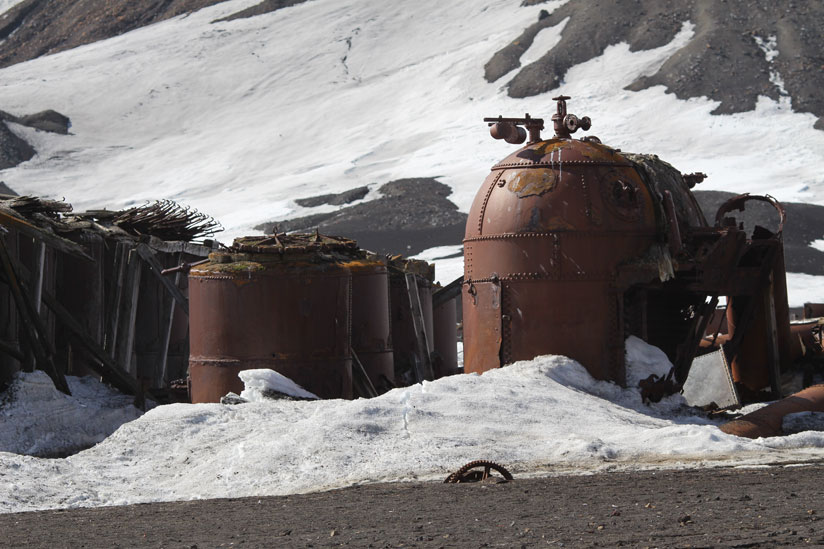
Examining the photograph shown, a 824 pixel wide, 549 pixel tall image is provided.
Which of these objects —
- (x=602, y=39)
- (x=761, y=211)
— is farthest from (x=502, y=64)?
(x=761, y=211)

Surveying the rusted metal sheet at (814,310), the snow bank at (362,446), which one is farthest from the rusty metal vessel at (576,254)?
the rusted metal sheet at (814,310)

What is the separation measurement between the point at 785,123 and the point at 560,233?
60.4m

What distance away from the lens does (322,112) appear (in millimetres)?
92312

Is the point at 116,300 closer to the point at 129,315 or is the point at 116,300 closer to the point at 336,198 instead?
the point at 129,315

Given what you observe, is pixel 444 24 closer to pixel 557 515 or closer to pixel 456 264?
pixel 456 264

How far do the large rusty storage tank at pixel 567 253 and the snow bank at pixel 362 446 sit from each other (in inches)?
45.9

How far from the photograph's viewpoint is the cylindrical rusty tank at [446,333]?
2309 centimetres

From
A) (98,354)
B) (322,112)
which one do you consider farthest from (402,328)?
(322,112)

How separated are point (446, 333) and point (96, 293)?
7.54 meters

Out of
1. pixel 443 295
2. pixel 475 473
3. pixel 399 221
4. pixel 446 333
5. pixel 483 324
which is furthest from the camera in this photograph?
pixel 399 221

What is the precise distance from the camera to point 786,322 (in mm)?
17609

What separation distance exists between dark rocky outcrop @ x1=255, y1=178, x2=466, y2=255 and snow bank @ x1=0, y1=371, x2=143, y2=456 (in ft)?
127

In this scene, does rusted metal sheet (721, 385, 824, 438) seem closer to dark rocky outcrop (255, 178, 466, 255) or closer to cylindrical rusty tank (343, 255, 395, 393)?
cylindrical rusty tank (343, 255, 395, 393)

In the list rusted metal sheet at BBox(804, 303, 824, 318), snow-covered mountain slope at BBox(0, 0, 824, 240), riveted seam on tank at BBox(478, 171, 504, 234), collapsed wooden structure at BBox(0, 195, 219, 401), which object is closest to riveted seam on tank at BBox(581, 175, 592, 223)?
riveted seam on tank at BBox(478, 171, 504, 234)
